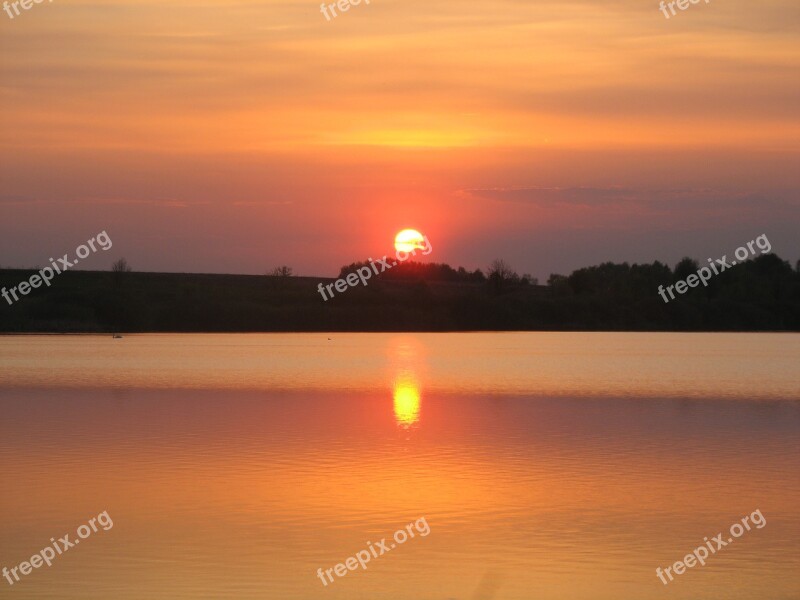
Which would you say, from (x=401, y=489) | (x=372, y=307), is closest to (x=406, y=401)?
(x=401, y=489)

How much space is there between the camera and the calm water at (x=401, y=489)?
1048 cm

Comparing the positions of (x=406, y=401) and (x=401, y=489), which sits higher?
(x=406, y=401)

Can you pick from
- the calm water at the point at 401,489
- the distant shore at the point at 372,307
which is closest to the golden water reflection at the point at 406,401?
the calm water at the point at 401,489

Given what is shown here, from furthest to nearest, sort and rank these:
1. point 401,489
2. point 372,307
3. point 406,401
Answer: point 372,307, point 406,401, point 401,489

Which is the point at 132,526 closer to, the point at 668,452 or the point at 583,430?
the point at 668,452

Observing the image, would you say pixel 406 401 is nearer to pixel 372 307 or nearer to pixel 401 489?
pixel 401 489

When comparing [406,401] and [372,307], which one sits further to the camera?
[372,307]

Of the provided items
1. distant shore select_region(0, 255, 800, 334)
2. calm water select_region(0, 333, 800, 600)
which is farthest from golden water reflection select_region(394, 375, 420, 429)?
distant shore select_region(0, 255, 800, 334)

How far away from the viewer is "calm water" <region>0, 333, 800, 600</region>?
34.4ft

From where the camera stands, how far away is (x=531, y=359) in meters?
53.0

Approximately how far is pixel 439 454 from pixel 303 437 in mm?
3155

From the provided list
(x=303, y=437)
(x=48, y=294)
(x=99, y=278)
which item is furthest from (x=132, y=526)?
(x=99, y=278)

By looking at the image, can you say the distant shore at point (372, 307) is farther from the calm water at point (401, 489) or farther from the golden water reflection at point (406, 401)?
the calm water at point (401, 489)

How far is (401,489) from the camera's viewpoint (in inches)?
592
